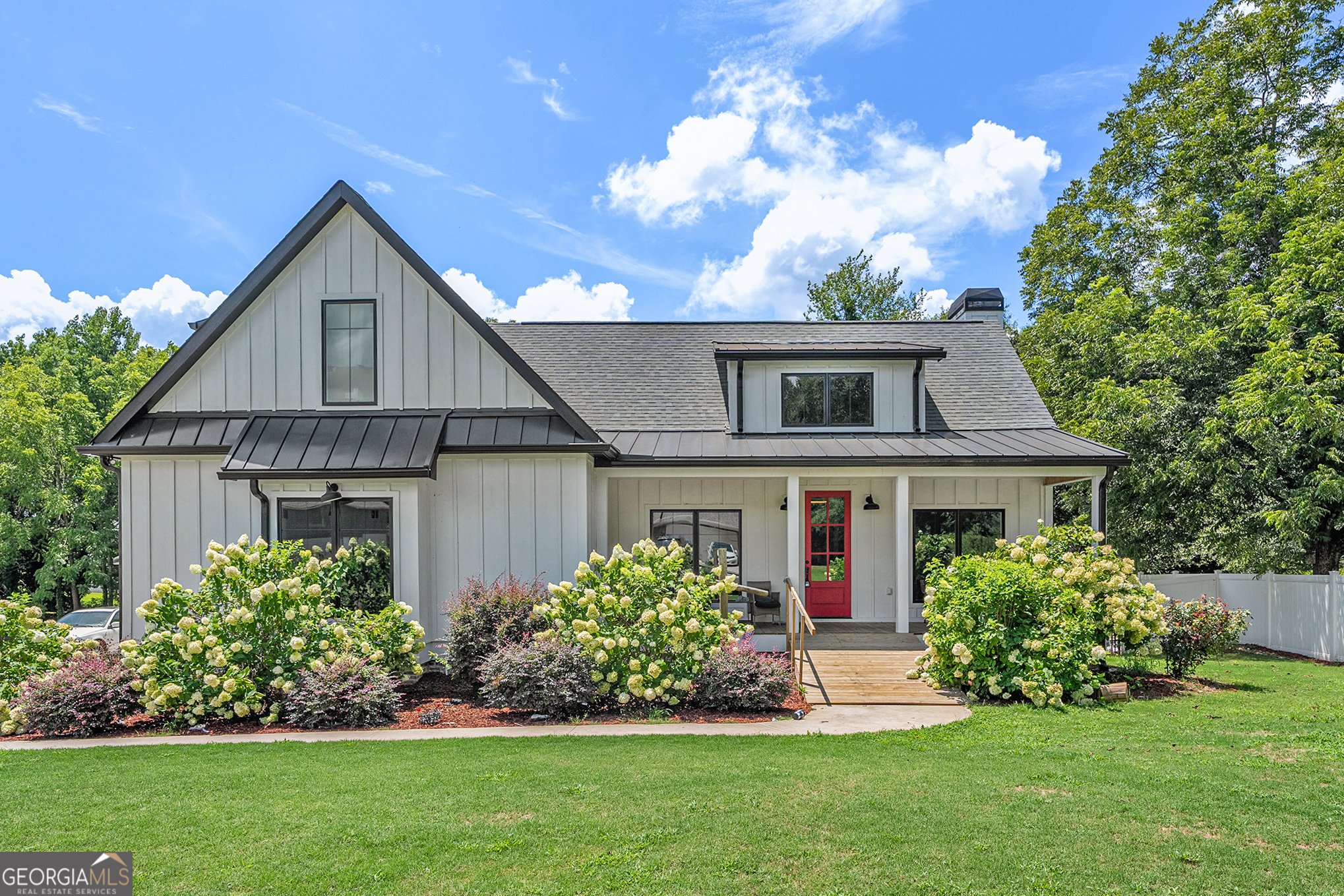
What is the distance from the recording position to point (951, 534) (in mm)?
13352

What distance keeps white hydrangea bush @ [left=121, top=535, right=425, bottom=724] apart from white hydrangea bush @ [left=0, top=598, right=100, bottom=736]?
1.20 metres

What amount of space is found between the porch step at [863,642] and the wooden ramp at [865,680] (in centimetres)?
22

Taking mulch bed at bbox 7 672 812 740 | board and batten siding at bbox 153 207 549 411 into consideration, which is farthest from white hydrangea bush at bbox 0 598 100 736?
board and batten siding at bbox 153 207 549 411

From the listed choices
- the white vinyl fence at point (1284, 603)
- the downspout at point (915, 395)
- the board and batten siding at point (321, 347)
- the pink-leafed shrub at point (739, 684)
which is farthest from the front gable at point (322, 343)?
the white vinyl fence at point (1284, 603)

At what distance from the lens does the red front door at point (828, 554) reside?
13125 millimetres

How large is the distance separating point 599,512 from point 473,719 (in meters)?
4.19

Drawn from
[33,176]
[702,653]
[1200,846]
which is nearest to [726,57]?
[702,653]

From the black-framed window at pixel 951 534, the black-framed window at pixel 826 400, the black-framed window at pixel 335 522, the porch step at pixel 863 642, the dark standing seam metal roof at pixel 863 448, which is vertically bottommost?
the porch step at pixel 863 642

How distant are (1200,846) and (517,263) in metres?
15.7

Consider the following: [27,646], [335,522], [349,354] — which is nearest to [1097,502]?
[335,522]

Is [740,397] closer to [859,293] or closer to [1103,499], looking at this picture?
[1103,499]

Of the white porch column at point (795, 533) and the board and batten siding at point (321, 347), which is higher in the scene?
the board and batten siding at point (321, 347)

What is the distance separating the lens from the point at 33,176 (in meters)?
16.3

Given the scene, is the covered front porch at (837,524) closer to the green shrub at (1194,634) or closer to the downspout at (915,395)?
the downspout at (915,395)
